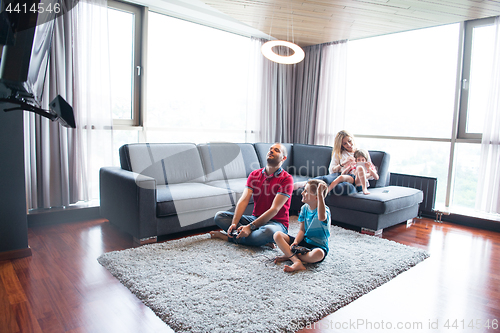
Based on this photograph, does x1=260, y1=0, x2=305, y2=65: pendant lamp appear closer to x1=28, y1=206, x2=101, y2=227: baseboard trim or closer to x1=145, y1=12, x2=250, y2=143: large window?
x1=145, y1=12, x2=250, y2=143: large window

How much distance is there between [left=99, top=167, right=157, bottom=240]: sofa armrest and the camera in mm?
2656

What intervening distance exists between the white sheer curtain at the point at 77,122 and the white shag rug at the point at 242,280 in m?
1.36

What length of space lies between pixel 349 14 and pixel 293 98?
1.92 metres

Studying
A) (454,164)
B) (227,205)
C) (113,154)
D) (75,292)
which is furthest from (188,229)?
(454,164)

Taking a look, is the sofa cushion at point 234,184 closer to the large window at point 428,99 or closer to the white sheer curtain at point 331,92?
the white sheer curtain at point 331,92

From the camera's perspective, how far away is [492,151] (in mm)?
3635

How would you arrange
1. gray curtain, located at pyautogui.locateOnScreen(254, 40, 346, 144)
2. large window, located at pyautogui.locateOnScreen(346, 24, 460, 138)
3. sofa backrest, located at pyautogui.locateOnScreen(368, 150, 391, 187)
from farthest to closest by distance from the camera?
gray curtain, located at pyautogui.locateOnScreen(254, 40, 346, 144)
large window, located at pyautogui.locateOnScreen(346, 24, 460, 138)
sofa backrest, located at pyautogui.locateOnScreen(368, 150, 391, 187)

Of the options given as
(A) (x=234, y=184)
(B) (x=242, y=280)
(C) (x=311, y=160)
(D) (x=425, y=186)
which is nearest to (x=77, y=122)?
(A) (x=234, y=184)

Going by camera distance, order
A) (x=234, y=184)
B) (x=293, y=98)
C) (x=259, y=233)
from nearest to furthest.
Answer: (x=259, y=233) → (x=234, y=184) → (x=293, y=98)

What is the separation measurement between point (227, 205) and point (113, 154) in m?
1.48

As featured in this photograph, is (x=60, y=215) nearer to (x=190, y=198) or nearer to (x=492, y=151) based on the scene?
(x=190, y=198)

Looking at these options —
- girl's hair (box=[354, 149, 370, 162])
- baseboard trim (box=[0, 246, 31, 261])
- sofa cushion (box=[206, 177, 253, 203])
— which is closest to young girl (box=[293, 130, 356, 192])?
girl's hair (box=[354, 149, 370, 162])

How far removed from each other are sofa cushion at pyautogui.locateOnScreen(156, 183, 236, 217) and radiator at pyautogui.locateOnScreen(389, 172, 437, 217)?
2.27m

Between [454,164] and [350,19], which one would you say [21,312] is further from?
[454,164]
